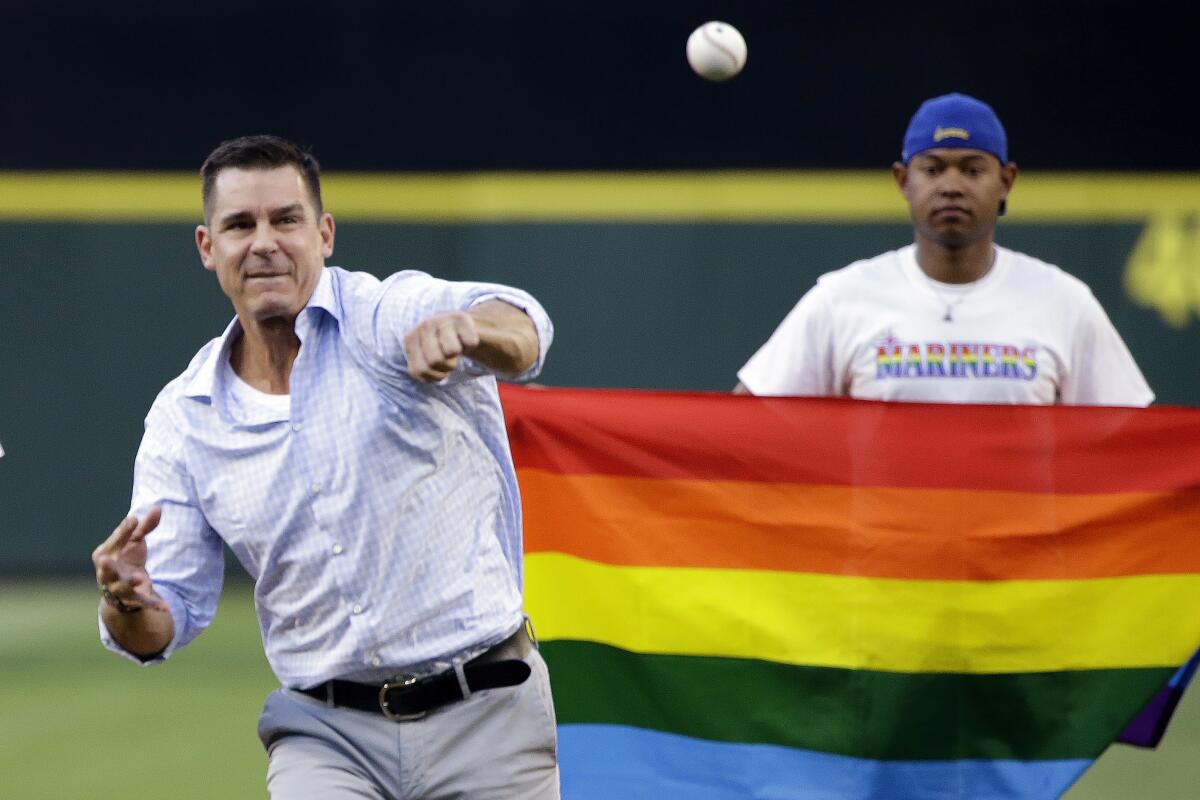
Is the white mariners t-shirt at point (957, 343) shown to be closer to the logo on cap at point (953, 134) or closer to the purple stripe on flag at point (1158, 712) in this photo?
the logo on cap at point (953, 134)

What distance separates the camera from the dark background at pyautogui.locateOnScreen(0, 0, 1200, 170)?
427 inches

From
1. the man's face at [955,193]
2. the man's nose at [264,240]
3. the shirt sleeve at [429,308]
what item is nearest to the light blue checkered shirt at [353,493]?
the shirt sleeve at [429,308]

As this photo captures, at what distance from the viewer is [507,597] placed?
11.7ft

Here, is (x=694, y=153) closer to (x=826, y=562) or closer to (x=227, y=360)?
(x=826, y=562)

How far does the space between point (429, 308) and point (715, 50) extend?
14.7 ft

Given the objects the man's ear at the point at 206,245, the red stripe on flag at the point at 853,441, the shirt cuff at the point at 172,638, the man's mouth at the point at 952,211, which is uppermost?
the man's mouth at the point at 952,211

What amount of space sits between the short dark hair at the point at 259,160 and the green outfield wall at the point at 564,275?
726 centimetres

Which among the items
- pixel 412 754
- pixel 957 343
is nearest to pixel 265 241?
pixel 412 754

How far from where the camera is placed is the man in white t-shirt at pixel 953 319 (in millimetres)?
5293

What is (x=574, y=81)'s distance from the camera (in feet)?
36.2

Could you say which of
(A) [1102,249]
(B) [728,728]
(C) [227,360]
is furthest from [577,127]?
(C) [227,360]

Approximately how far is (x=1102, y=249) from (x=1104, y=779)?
4.91 metres

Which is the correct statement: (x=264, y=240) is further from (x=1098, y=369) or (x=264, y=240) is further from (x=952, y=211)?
(x=1098, y=369)

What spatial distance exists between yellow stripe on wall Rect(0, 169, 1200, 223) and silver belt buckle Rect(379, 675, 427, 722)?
7.73m
